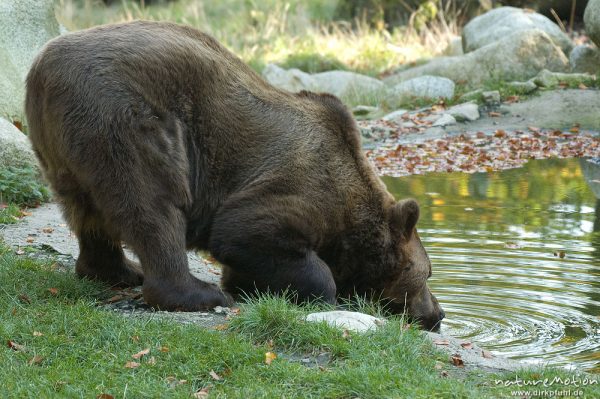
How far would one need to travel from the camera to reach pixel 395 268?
7.11 meters

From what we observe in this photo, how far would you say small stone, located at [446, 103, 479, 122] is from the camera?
18.2 metres

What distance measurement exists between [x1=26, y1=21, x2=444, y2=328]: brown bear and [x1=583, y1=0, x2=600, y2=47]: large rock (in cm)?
1165

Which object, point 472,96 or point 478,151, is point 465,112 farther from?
point 478,151

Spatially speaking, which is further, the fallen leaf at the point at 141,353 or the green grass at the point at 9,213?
the green grass at the point at 9,213

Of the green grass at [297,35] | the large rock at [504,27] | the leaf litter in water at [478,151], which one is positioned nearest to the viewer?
the leaf litter in water at [478,151]

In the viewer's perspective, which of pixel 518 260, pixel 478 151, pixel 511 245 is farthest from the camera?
pixel 478 151

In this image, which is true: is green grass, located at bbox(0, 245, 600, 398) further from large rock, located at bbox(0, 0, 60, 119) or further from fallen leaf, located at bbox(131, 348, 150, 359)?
large rock, located at bbox(0, 0, 60, 119)

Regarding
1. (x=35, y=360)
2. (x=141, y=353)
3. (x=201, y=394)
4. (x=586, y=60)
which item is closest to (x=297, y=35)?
(x=586, y=60)

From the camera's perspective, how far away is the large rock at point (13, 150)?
33.7 feet

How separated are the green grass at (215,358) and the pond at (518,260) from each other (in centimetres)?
140

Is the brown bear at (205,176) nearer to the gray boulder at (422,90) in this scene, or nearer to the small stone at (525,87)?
the small stone at (525,87)

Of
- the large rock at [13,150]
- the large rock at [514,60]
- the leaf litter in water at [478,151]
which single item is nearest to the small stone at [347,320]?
the large rock at [13,150]

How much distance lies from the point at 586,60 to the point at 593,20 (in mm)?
3053

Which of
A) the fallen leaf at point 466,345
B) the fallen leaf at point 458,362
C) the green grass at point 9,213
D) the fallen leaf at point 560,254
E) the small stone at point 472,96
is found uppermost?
the fallen leaf at point 458,362
